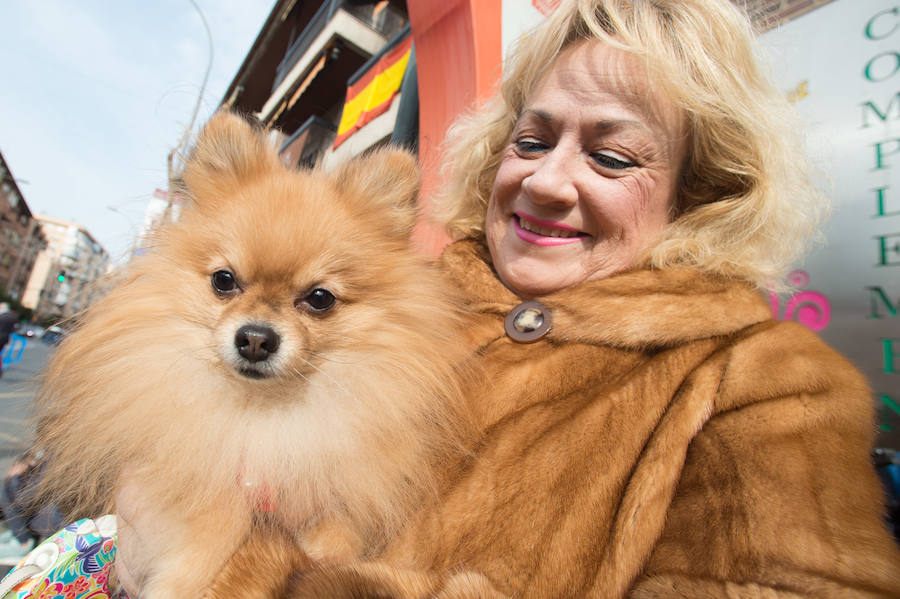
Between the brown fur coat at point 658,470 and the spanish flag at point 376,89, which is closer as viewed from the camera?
the brown fur coat at point 658,470

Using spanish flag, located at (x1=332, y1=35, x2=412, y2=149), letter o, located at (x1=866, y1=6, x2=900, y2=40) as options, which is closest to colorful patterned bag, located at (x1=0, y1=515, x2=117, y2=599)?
letter o, located at (x1=866, y1=6, x2=900, y2=40)

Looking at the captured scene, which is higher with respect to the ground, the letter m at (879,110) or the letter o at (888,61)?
the letter o at (888,61)

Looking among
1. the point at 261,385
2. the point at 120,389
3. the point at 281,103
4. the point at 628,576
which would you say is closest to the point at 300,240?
the point at 261,385

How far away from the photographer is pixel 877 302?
7.58ft

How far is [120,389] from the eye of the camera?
1546 mm

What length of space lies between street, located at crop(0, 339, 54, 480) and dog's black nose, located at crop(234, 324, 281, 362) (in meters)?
0.88

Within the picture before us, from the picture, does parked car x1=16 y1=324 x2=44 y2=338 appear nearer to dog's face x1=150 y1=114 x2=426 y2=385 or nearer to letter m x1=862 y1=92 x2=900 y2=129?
dog's face x1=150 y1=114 x2=426 y2=385

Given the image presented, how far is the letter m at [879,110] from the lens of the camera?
2.31 meters

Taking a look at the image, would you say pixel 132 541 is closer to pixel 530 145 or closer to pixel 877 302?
pixel 530 145

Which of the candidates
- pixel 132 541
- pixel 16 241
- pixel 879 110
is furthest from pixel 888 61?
pixel 16 241

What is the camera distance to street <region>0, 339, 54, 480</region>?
183 centimetres

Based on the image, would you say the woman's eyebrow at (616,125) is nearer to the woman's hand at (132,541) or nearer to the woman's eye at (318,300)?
the woman's eye at (318,300)

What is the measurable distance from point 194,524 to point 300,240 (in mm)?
860

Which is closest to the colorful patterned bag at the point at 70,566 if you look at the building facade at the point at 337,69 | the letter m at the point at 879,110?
the letter m at the point at 879,110
